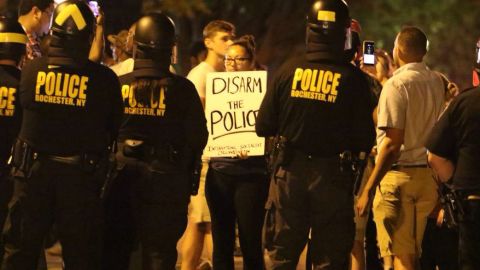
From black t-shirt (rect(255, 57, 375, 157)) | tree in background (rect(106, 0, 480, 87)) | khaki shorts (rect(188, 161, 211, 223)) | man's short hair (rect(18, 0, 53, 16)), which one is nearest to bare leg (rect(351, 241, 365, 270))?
khaki shorts (rect(188, 161, 211, 223))

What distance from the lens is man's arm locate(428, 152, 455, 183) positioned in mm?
7918

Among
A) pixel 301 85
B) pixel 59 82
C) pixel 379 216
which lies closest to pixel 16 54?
pixel 59 82

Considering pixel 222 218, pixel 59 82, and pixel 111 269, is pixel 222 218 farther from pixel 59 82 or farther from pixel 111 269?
pixel 59 82

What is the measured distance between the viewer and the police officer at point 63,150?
8.31m

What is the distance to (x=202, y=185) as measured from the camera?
418 inches

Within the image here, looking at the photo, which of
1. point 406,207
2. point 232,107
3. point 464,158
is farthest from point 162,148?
point 464,158

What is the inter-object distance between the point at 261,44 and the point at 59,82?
70.0ft

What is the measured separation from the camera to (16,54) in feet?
29.0

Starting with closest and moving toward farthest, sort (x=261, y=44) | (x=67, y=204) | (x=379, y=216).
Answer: (x=67, y=204), (x=379, y=216), (x=261, y=44)

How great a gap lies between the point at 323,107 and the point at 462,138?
1092 mm

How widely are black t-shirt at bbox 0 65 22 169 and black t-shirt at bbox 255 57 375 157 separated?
1849mm

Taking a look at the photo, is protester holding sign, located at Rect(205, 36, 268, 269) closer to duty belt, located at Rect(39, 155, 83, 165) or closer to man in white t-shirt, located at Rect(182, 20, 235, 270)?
man in white t-shirt, located at Rect(182, 20, 235, 270)

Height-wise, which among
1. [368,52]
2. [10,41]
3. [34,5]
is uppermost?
[34,5]

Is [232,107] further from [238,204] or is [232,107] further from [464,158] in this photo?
[464,158]
